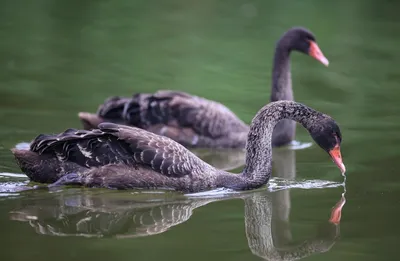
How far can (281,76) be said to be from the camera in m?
11.4

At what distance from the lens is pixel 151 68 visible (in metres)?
14.2

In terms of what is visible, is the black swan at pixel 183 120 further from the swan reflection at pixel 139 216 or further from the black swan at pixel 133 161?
the swan reflection at pixel 139 216

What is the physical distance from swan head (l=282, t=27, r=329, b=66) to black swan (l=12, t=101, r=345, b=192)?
3255 mm

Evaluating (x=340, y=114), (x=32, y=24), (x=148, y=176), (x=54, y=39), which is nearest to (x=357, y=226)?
(x=148, y=176)

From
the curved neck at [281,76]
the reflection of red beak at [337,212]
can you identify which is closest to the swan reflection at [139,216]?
the reflection of red beak at [337,212]

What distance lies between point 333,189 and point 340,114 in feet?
10.8

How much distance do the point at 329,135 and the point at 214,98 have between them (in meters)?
4.36

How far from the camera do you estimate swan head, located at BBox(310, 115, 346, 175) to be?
8.26 metres

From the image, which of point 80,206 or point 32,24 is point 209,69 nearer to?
point 32,24

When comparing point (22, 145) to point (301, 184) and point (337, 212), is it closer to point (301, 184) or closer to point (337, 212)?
point (301, 184)

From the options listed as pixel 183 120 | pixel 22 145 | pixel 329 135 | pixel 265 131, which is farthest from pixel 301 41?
pixel 22 145

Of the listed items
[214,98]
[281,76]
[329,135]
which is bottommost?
[329,135]

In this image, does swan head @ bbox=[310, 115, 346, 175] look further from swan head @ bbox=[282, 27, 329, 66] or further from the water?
swan head @ bbox=[282, 27, 329, 66]

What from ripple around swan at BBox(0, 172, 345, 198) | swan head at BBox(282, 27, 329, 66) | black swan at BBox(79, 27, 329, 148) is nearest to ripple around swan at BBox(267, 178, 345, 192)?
ripple around swan at BBox(0, 172, 345, 198)
